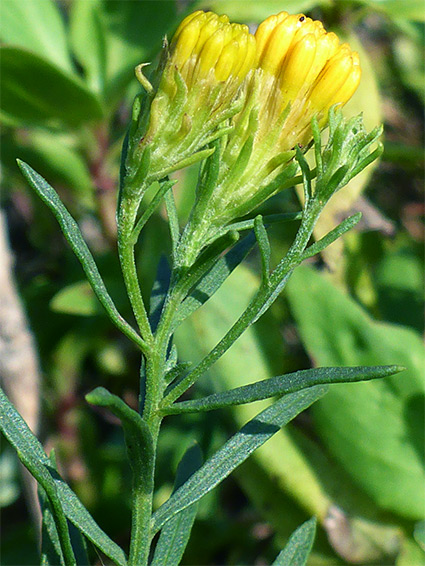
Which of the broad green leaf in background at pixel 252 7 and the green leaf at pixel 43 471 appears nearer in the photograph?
the green leaf at pixel 43 471

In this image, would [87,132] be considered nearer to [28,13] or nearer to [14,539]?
[28,13]

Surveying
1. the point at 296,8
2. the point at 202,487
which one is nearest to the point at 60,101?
the point at 296,8

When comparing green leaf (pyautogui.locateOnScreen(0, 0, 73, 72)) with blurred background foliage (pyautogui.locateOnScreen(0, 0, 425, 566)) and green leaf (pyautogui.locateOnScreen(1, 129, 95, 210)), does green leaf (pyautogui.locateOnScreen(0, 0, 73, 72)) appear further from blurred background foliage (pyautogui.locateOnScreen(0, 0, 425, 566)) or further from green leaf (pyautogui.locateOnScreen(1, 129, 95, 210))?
green leaf (pyautogui.locateOnScreen(1, 129, 95, 210))

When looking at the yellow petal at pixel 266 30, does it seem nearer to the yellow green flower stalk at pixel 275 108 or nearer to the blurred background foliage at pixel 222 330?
the yellow green flower stalk at pixel 275 108

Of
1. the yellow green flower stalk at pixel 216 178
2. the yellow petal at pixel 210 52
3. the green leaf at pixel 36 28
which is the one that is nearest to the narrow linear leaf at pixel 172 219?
the yellow green flower stalk at pixel 216 178

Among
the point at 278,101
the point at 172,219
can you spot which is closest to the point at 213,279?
the point at 172,219

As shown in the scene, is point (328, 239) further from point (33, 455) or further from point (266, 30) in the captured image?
point (33, 455)
